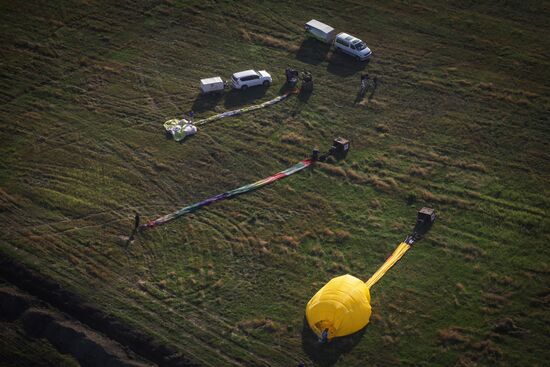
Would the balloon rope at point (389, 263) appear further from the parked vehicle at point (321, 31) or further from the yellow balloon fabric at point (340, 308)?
the parked vehicle at point (321, 31)

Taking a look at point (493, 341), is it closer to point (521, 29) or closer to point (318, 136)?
point (318, 136)

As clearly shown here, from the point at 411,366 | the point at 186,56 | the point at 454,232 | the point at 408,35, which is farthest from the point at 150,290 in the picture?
the point at 408,35

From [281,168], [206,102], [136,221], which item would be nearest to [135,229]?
[136,221]

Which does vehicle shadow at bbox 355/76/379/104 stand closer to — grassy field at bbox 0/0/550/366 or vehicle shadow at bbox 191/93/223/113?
grassy field at bbox 0/0/550/366


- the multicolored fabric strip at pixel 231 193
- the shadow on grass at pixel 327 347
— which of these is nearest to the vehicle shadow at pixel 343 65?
the multicolored fabric strip at pixel 231 193

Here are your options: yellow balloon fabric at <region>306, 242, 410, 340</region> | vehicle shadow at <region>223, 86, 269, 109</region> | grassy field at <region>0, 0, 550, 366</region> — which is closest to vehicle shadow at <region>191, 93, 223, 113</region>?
grassy field at <region>0, 0, 550, 366</region>

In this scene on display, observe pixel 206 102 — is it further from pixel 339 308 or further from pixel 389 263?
pixel 339 308
